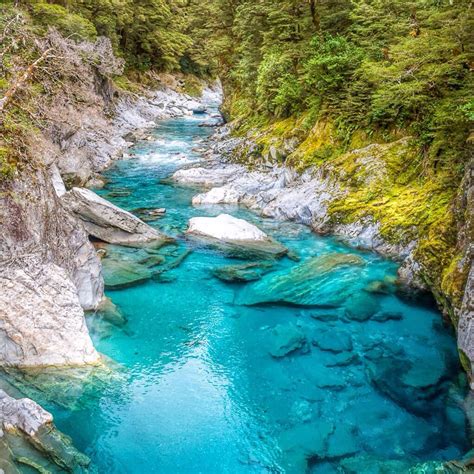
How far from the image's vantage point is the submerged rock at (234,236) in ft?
39.2

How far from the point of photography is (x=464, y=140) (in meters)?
10.5

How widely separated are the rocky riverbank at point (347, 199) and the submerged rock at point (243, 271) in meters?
2.97

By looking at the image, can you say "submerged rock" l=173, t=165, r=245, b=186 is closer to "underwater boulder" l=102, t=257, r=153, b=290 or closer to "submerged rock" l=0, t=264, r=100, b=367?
"underwater boulder" l=102, t=257, r=153, b=290

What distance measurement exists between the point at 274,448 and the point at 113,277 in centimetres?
577

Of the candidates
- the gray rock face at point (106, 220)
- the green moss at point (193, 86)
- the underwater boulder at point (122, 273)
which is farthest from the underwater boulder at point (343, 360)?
the green moss at point (193, 86)

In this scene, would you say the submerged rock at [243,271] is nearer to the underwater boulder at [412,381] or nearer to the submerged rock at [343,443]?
the underwater boulder at [412,381]

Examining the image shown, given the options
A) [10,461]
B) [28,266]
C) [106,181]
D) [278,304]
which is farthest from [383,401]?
[106,181]

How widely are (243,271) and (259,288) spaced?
2.82 ft

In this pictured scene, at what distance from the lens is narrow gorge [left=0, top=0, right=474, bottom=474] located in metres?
6.16

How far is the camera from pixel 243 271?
10945 mm

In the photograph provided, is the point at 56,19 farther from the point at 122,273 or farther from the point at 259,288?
the point at 259,288

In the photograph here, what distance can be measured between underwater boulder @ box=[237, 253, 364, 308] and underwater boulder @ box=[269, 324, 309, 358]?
0.93 metres

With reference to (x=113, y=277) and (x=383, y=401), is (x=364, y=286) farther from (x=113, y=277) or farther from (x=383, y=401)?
(x=113, y=277)

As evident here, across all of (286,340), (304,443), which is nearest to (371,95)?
(286,340)
